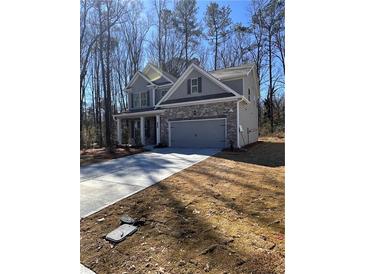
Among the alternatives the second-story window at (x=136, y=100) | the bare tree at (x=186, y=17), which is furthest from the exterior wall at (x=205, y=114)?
the bare tree at (x=186, y=17)

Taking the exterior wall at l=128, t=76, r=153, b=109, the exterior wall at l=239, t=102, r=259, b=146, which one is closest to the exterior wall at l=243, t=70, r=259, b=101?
the exterior wall at l=239, t=102, r=259, b=146

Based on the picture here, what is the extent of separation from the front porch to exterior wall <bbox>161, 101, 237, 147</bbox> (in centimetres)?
37

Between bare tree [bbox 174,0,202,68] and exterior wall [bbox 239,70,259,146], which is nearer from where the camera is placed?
bare tree [bbox 174,0,202,68]

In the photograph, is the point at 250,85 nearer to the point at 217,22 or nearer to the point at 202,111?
the point at 202,111

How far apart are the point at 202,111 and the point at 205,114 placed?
0.17 metres

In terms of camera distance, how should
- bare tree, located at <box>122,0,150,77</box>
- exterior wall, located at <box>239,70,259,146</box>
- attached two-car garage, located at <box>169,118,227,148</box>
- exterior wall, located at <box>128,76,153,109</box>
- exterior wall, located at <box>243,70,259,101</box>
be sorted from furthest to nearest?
exterior wall, located at <box>128,76,153,109</box> → exterior wall, located at <box>243,70,259,101</box> → exterior wall, located at <box>239,70,259,146</box> → attached two-car garage, located at <box>169,118,227,148</box> → bare tree, located at <box>122,0,150,77</box>

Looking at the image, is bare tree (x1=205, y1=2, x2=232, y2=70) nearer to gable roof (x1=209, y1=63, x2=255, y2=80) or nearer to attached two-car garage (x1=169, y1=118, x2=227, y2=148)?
gable roof (x1=209, y1=63, x2=255, y2=80)

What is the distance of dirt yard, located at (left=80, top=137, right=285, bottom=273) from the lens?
145 cm

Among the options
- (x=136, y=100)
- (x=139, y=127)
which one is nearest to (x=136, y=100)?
(x=136, y=100)
